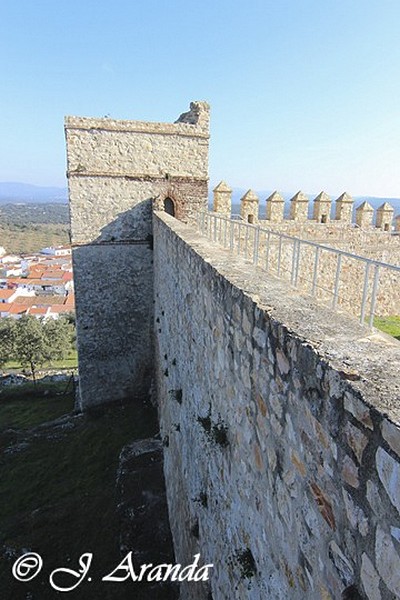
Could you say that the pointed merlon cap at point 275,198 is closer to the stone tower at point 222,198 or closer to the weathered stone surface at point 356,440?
the stone tower at point 222,198

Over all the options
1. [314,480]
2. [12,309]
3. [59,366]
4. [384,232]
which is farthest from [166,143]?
[12,309]

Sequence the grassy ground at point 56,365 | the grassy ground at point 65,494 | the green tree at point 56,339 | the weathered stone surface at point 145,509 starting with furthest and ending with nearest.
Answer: the grassy ground at point 56,365 → the green tree at point 56,339 → the grassy ground at point 65,494 → the weathered stone surface at point 145,509

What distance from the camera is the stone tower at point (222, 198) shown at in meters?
13.0

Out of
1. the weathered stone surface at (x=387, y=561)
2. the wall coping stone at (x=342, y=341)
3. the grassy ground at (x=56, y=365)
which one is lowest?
the grassy ground at (x=56, y=365)

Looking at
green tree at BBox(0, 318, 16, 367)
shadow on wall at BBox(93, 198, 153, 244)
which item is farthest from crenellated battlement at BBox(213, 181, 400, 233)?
green tree at BBox(0, 318, 16, 367)

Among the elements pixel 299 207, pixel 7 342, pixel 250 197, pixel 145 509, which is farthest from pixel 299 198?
pixel 7 342

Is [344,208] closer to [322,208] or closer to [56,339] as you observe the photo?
[322,208]

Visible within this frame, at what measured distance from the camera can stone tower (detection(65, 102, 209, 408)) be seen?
12.1m

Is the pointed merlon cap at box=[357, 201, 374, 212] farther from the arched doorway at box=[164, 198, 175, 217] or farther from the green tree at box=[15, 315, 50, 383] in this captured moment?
the green tree at box=[15, 315, 50, 383]

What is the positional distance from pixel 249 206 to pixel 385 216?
5.34 metres

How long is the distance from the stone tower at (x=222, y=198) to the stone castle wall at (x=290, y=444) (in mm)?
8799

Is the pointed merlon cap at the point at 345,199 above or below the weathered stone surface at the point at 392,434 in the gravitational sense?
above

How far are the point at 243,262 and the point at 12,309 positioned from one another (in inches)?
2306

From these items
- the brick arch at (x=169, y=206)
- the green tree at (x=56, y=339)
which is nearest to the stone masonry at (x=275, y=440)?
the brick arch at (x=169, y=206)
